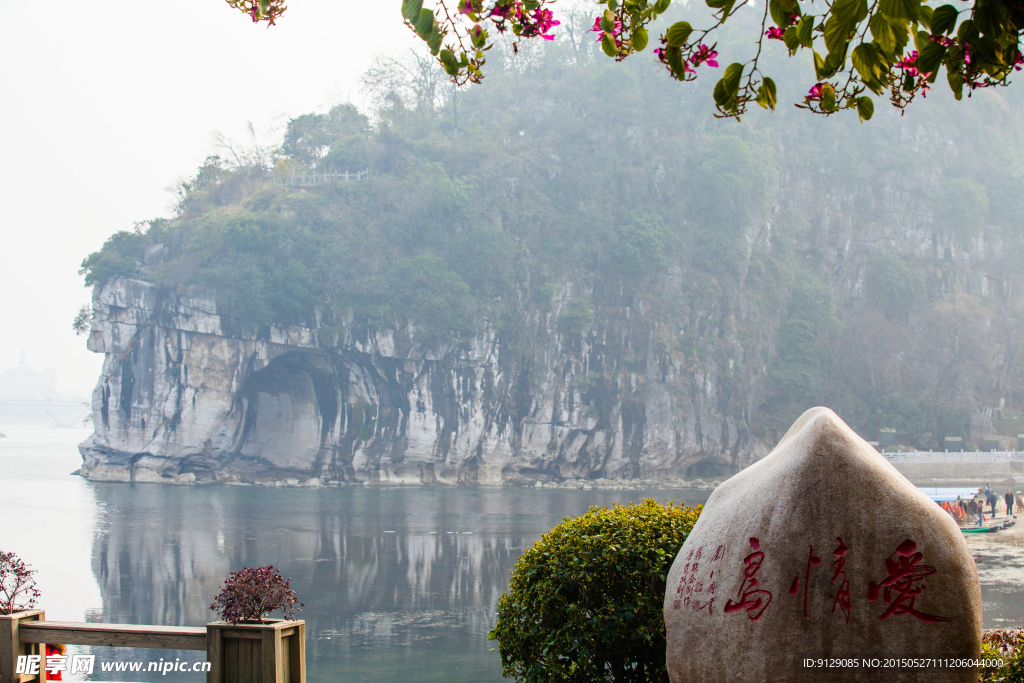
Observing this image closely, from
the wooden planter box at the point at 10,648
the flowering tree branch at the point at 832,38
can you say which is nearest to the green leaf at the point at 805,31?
the flowering tree branch at the point at 832,38

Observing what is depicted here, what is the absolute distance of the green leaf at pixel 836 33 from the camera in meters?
2.12

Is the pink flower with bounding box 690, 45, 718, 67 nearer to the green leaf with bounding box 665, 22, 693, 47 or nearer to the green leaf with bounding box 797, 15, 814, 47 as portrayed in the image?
the green leaf with bounding box 665, 22, 693, 47

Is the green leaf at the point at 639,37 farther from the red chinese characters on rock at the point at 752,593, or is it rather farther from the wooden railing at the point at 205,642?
the wooden railing at the point at 205,642

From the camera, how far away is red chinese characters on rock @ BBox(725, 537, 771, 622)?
3004 mm

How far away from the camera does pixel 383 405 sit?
3931 cm

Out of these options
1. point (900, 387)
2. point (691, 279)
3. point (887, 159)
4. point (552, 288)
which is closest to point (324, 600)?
point (552, 288)

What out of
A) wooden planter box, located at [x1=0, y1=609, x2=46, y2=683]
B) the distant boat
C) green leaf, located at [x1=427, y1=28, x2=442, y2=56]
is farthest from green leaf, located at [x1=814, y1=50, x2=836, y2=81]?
the distant boat

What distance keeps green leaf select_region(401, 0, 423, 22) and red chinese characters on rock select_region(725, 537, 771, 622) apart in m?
2.16

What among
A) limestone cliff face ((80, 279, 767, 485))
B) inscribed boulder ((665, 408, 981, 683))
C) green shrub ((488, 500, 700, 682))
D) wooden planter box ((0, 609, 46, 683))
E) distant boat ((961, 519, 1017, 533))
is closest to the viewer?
inscribed boulder ((665, 408, 981, 683))

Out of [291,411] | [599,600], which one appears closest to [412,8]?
[599,600]

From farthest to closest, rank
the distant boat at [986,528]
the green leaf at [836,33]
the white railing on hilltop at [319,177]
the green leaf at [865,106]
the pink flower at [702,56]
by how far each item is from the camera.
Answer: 1. the white railing on hilltop at [319,177]
2. the distant boat at [986,528]
3. the green leaf at [865,106]
4. the pink flower at [702,56]
5. the green leaf at [836,33]

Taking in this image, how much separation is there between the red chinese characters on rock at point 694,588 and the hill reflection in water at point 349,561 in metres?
5.86

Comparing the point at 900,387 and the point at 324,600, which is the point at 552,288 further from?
the point at 324,600

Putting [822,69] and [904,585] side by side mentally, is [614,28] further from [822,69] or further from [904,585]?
[904,585]
